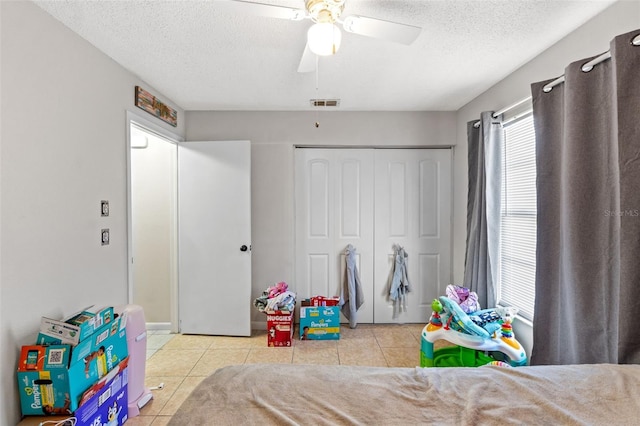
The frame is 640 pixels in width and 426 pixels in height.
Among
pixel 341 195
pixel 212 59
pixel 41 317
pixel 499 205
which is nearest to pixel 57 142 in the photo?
pixel 41 317

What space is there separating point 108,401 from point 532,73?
3.45m

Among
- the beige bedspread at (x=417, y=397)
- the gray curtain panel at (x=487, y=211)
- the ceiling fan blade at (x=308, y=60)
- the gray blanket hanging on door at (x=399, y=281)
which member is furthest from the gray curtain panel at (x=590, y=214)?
the gray blanket hanging on door at (x=399, y=281)

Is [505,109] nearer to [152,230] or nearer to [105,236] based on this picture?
[105,236]

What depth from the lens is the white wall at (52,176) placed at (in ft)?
4.86

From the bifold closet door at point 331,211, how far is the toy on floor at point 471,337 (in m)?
Result: 1.28

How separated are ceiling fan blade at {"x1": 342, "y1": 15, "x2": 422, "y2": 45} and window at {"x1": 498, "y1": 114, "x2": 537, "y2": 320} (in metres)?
1.33

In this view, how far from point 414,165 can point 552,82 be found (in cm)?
170

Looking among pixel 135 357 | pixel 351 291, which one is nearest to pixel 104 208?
pixel 135 357

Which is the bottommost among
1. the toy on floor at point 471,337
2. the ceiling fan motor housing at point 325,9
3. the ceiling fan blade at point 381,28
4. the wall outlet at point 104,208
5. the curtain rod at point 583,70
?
the toy on floor at point 471,337

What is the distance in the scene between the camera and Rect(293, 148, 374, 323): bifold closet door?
3.48 m

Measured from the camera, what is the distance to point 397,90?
2811mm

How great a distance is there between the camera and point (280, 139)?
3.41 metres

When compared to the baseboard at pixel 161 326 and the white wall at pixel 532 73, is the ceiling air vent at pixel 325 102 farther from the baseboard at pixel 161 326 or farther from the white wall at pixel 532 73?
the baseboard at pixel 161 326

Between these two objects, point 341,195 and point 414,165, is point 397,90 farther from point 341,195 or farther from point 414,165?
point 341,195
